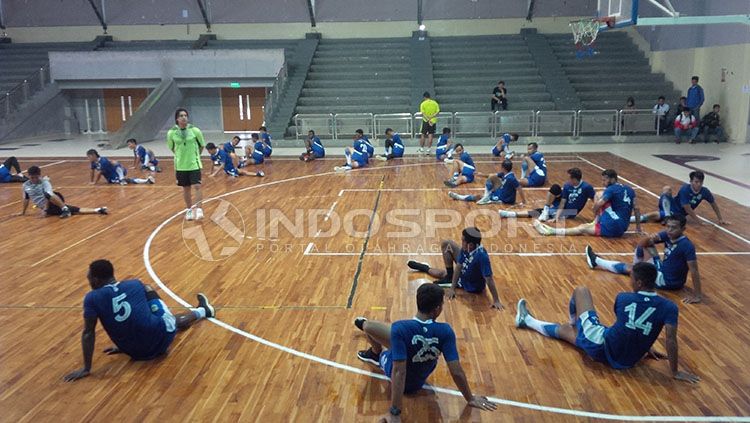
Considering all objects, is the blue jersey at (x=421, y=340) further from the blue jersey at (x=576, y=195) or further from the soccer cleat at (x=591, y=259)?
the blue jersey at (x=576, y=195)

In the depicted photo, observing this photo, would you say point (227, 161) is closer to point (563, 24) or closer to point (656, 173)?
point (656, 173)

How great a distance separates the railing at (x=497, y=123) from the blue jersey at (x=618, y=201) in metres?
12.5

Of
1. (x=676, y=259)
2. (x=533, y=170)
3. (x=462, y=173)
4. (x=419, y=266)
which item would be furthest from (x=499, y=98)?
(x=676, y=259)

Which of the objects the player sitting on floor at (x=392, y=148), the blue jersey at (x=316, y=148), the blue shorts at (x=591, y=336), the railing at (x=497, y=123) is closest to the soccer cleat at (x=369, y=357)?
the blue shorts at (x=591, y=336)

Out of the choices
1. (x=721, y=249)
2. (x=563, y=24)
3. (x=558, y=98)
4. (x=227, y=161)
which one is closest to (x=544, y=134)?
(x=558, y=98)

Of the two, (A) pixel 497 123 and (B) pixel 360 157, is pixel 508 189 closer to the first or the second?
(B) pixel 360 157

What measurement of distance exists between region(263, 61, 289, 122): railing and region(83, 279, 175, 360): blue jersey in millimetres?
18045

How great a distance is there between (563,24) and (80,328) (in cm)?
2636

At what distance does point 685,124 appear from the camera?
789 inches

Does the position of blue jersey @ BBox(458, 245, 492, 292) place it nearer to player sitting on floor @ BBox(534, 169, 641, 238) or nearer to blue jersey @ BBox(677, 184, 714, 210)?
player sitting on floor @ BBox(534, 169, 641, 238)

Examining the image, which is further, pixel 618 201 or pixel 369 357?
pixel 618 201

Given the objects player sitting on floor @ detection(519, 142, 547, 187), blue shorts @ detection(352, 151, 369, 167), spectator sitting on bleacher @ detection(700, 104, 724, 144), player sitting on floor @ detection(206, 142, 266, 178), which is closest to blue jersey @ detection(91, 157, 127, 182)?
player sitting on floor @ detection(206, 142, 266, 178)

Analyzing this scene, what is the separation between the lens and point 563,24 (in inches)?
1097

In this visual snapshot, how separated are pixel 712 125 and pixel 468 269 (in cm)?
1688
